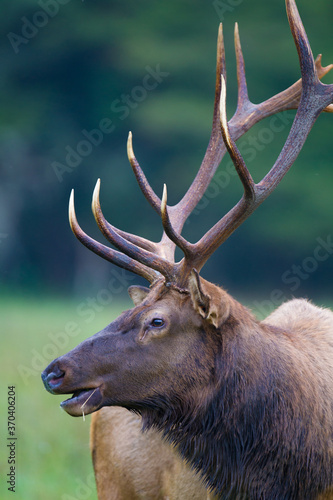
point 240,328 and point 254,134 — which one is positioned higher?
point 254,134

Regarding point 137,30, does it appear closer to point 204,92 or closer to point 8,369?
point 204,92

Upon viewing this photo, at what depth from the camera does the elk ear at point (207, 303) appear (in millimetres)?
3184

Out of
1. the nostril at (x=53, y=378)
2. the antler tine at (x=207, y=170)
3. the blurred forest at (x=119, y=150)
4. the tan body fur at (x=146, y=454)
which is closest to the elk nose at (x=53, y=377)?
the nostril at (x=53, y=378)

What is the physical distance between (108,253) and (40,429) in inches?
129

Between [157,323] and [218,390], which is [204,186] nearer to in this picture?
[157,323]

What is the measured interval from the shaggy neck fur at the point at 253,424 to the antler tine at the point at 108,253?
484 millimetres

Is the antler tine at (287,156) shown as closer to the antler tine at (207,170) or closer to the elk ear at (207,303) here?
the elk ear at (207,303)

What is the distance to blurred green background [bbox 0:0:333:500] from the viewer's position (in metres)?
13.8

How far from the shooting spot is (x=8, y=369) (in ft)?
25.7

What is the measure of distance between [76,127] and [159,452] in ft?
36.1

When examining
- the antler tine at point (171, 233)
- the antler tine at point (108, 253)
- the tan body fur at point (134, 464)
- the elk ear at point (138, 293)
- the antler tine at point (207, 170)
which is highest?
the antler tine at point (207, 170)

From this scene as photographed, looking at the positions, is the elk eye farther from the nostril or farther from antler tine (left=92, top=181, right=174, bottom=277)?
the nostril

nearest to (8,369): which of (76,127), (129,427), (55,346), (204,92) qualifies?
(55,346)

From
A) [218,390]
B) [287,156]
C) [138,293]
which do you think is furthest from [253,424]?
[287,156]
